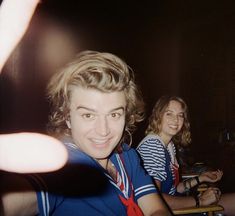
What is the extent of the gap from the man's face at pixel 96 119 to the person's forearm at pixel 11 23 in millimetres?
797

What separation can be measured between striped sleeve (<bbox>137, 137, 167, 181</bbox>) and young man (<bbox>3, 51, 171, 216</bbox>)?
2.40ft

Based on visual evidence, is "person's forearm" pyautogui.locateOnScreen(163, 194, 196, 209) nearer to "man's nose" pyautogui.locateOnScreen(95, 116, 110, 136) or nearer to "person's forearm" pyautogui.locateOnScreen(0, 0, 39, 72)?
"man's nose" pyautogui.locateOnScreen(95, 116, 110, 136)

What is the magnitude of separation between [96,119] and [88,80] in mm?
157

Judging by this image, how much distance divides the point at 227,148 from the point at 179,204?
8.80 ft

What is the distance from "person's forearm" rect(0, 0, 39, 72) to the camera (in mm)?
273

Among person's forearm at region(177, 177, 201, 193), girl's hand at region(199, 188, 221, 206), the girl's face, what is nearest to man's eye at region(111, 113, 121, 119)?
girl's hand at region(199, 188, 221, 206)

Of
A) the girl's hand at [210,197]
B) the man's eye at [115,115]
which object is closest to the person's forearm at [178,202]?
the girl's hand at [210,197]

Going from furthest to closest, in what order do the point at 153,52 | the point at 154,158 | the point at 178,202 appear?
the point at 153,52 → the point at 154,158 → the point at 178,202

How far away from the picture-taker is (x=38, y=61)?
5047 mm

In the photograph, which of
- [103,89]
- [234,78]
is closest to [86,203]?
[103,89]

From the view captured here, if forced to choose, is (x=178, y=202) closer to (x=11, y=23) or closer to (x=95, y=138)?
(x=95, y=138)

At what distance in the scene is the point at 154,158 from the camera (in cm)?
216

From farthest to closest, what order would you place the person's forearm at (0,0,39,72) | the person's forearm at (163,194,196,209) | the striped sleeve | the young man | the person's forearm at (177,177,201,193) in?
the person's forearm at (177,177,201,193) → the striped sleeve → the person's forearm at (163,194,196,209) → the young man → the person's forearm at (0,0,39,72)

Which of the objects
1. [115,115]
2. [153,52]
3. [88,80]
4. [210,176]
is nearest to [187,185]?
[210,176]
